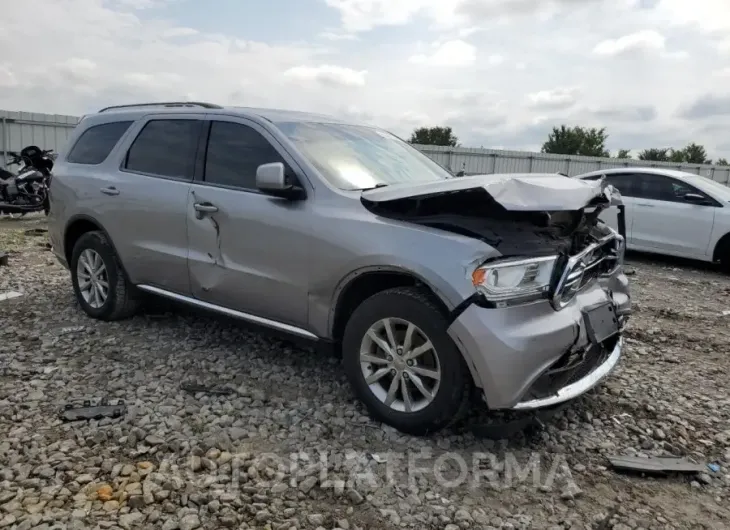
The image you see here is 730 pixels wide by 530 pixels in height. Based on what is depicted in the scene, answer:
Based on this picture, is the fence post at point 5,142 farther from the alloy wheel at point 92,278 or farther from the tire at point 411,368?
the tire at point 411,368

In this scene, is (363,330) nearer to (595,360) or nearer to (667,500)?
(595,360)

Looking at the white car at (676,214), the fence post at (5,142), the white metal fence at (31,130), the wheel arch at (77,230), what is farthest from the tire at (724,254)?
the fence post at (5,142)

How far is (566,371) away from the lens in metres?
3.16

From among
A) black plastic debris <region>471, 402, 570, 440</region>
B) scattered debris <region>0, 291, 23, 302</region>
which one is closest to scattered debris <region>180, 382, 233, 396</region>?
black plastic debris <region>471, 402, 570, 440</region>

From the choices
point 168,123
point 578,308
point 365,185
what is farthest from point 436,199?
point 168,123

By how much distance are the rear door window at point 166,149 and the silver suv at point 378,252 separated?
0.02m

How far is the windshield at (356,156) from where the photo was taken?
3.77 m

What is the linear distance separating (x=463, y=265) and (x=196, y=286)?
6.99ft

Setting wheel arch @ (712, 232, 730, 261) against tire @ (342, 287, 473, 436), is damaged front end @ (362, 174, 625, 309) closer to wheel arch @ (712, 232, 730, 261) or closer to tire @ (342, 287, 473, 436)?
tire @ (342, 287, 473, 436)

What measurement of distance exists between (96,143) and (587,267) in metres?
4.19

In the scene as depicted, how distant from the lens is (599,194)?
3414mm

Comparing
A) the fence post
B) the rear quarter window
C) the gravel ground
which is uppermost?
the fence post

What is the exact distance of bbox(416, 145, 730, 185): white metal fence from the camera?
18.8 m

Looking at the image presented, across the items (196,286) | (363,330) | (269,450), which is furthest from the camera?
(196,286)
